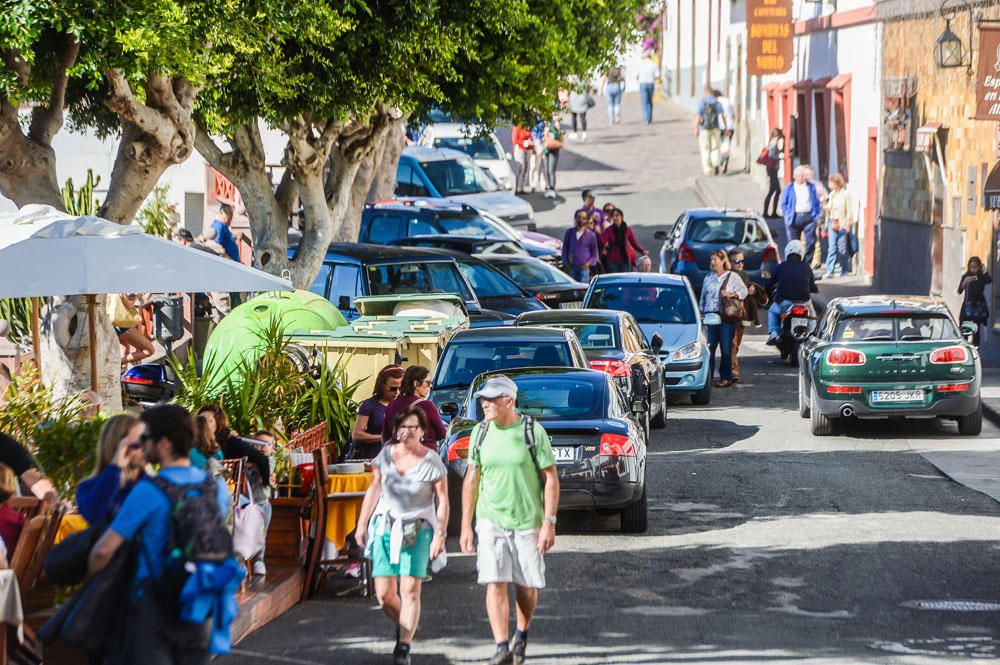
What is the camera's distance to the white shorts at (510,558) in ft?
30.0

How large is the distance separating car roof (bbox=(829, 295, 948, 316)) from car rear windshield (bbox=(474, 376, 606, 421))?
235 inches

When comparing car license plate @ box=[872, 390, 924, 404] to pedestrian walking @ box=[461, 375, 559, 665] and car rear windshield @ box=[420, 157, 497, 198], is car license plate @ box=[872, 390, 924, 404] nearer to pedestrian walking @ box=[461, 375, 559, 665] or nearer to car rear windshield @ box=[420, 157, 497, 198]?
pedestrian walking @ box=[461, 375, 559, 665]

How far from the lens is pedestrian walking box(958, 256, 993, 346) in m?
24.4

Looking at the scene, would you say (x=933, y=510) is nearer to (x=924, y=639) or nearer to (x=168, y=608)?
(x=924, y=639)

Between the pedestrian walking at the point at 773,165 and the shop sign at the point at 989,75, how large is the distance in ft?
58.6

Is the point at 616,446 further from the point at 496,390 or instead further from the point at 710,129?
the point at 710,129

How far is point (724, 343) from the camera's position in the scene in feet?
75.6

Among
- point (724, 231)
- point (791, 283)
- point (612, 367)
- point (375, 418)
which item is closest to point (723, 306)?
point (791, 283)

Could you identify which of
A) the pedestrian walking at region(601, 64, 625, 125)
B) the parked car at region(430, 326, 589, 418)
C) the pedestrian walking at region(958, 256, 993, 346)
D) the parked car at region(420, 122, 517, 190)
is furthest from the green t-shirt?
the pedestrian walking at region(601, 64, 625, 125)

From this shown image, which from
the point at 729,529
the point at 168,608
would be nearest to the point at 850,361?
the point at 729,529

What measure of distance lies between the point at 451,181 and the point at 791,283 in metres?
14.1

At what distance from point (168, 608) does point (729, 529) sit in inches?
294

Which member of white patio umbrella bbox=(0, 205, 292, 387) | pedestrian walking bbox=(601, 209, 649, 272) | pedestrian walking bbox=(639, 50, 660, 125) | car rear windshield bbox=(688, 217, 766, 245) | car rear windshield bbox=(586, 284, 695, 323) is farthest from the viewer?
pedestrian walking bbox=(639, 50, 660, 125)

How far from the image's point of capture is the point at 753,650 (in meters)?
9.48
